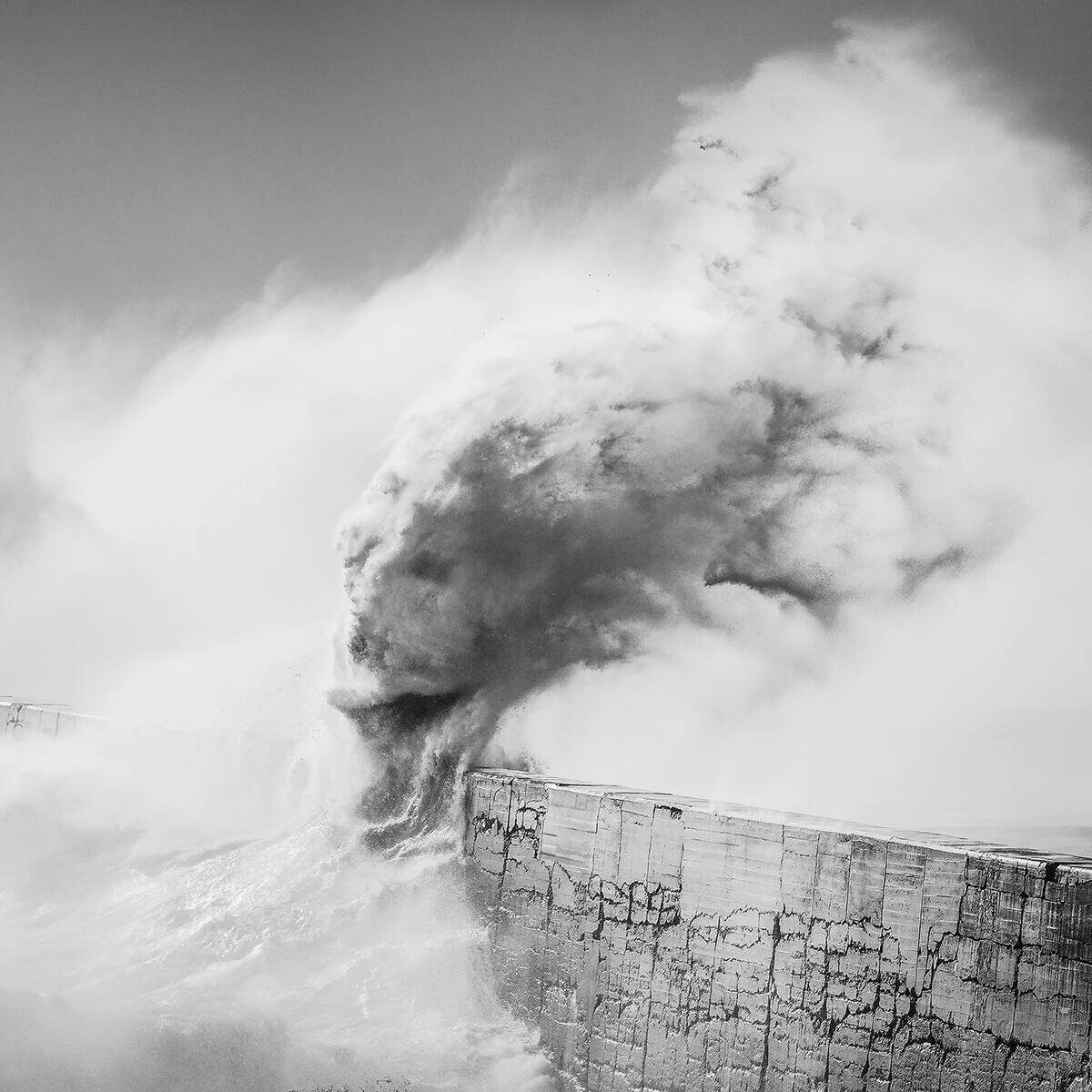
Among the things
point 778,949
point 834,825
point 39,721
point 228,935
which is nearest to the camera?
point 778,949

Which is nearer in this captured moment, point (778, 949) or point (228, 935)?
point (778, 949)

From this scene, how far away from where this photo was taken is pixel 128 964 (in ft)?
33.6

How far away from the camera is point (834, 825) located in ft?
23.6

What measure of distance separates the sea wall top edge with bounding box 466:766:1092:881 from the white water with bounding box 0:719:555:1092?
6.03 ft

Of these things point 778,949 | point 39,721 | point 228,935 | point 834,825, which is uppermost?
point 834,825

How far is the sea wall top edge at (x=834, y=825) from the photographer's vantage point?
607 centimetres

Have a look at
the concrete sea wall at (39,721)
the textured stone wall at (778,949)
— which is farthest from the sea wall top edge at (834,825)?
the concrete sea wall at (39,721)

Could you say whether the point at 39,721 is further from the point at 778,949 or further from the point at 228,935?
the point at 778,949

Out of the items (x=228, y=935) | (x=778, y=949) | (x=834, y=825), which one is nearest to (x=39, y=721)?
(x=228, y=935)

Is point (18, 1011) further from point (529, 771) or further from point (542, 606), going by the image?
point (542, 606)

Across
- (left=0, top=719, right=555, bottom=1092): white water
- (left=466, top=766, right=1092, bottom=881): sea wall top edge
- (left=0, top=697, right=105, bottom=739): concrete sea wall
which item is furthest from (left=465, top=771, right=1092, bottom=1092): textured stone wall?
(left=0, top=697, right=105, bottom=739): concrete sea wall

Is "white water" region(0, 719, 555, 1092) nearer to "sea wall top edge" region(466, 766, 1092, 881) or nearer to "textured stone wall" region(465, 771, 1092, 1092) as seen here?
"textured stone wall" region(465, 771, 1092, 1092)

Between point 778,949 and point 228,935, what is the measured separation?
6259mm

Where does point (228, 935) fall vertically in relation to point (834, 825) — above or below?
below
